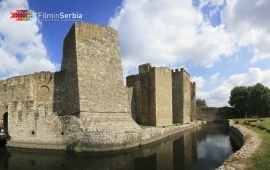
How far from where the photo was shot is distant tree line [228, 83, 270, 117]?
4438cm

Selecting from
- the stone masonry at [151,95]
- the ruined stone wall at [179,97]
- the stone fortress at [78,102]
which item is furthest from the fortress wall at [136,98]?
the ruined stone wall at [179,97]

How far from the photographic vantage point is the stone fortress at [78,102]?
53.9 ft

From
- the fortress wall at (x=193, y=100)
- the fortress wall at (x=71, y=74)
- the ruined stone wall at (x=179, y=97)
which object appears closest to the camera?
the fortress wall at (x=71, y=74)

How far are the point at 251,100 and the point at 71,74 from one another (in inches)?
1529

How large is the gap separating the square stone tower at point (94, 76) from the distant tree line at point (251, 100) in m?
34.0

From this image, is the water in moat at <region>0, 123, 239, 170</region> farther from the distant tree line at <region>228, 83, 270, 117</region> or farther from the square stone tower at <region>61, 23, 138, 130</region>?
the distant tree line at <region>228, 83, 270, 117</region>

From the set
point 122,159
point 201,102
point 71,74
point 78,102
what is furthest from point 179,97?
point 201,102

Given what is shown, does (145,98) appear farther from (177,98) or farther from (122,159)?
(122,159)

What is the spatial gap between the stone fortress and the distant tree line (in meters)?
30.2

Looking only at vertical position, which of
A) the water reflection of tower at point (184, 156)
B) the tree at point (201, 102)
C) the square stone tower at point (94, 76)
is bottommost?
the water reflection of tower at point (184, 156)

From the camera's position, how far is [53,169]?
12070mm

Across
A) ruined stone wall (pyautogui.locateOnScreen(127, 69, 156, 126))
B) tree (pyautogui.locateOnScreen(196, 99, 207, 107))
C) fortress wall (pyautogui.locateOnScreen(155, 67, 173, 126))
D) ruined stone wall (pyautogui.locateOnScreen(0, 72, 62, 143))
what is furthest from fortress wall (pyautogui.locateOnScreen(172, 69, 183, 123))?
tree (pyautogui.locateOnScreen(196, 99, 207, 107))

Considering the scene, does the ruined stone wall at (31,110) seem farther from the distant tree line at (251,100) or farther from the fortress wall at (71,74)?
the distant tree line at (251,100)

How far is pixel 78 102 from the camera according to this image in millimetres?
17656
